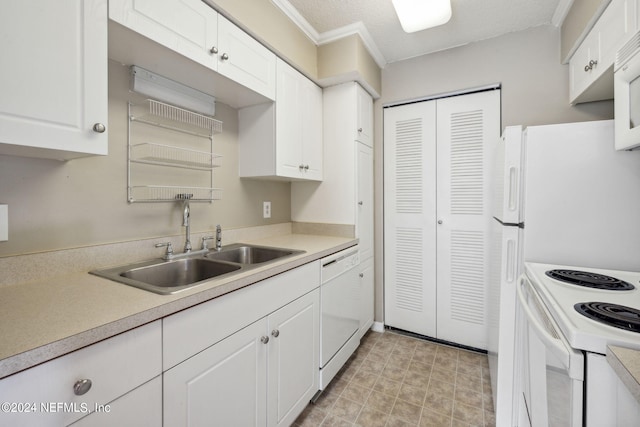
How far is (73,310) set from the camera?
0.76 metres

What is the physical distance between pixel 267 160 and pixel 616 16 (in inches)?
73.7

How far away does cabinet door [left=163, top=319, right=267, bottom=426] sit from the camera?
0.86 metres

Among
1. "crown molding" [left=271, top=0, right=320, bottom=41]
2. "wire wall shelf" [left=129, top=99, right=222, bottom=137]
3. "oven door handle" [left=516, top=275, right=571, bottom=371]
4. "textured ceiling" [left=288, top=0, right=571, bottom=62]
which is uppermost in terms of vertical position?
"textured ceiling" [left=288, top=0, right=571, bottom=62]

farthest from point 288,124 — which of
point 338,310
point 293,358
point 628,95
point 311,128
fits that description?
point 628,95

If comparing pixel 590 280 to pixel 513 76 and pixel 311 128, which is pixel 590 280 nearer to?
pixel 513 76

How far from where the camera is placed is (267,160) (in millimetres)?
1863

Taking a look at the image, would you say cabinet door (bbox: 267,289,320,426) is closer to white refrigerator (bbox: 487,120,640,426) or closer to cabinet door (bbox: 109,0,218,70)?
white refrigerator (bbox: 487,120,640,426)

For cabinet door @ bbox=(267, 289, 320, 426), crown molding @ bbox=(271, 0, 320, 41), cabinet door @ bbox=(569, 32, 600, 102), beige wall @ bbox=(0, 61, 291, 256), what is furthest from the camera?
crown molding @ bbox=(271, 0, 320, 41)

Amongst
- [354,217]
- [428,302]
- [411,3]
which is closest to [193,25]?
[411,3]

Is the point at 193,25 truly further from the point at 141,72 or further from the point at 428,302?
the point at 428,302

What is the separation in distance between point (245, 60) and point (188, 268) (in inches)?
46.4

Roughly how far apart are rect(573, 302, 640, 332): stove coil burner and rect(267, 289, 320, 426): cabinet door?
110 centimetres

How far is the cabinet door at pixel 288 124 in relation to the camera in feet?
6.08

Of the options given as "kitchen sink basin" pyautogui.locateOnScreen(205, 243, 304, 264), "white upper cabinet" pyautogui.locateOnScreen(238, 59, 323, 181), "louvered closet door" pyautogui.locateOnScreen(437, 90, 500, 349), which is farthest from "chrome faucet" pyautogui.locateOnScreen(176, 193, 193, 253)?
"louvered closet door" pyautogui.locateOnScreen(437, 90, 500, 349)
